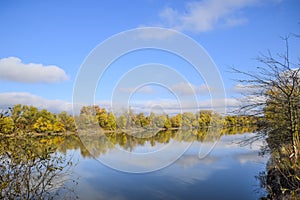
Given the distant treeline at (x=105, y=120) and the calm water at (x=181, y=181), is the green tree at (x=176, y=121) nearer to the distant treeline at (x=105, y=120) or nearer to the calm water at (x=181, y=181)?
the distant treeline at (x=105, y=120)

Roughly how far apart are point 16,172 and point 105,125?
35037 millimetres

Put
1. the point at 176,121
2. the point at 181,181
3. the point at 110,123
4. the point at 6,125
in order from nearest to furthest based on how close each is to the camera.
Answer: the point at 6,125
the point at 181,181
the point at 110,123
the point at 176,121

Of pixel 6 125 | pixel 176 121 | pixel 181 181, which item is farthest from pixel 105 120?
pixel 6 125

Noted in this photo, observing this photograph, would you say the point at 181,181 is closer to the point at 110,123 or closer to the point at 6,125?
the point at 6,125

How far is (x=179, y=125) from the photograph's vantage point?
2069 inches

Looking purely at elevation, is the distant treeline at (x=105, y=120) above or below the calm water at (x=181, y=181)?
above

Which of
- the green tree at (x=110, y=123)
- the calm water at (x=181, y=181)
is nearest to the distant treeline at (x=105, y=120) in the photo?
the green tree at (x=110, y=123)

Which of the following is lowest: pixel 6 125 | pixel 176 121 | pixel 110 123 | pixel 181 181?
pixel 181 181

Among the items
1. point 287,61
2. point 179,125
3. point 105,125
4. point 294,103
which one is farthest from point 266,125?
point 179,125

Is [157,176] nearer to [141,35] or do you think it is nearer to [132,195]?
[132,195]

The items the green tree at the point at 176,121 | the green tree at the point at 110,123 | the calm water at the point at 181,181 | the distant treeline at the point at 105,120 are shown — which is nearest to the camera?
the calm water at the point at 181,181

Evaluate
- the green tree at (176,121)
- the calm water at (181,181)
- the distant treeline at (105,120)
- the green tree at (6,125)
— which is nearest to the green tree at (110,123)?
the distant treeline at (105,120)

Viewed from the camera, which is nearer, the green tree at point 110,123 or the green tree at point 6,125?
the green tree at point 6,125

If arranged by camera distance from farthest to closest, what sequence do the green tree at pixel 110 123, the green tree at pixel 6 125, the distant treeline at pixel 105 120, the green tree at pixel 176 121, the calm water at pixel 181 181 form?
the green tree at pixel 176 121, the green tree at pixel 110 123, the distant treeline at pixel 105 120, the calm water at pixel 181 181, the green tree at pixel 6 125
